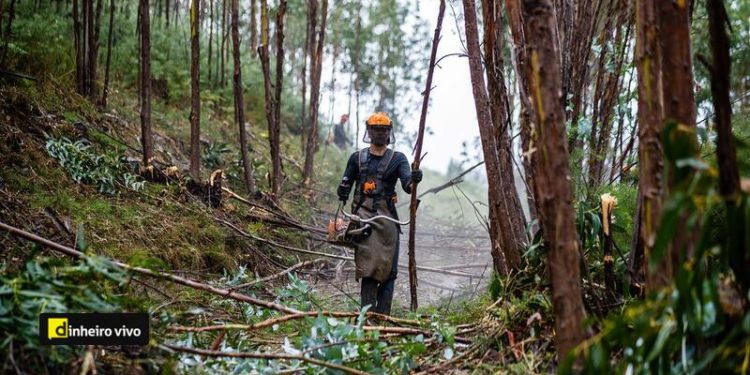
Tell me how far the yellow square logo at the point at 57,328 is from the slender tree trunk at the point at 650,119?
2.07 meters

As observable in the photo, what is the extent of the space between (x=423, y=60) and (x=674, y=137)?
1939 cm

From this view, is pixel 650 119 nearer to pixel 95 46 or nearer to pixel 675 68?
pixel 675 68

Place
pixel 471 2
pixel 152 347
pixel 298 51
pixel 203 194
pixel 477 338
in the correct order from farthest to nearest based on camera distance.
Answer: pixel 298 51 < pixel 203 194 < pixel 471 2 < pixel 477 338 < pixel 152 347

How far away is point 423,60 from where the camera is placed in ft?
67.2

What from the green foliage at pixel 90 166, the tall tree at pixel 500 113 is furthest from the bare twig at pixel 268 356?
the green foliage at pixel 90 166

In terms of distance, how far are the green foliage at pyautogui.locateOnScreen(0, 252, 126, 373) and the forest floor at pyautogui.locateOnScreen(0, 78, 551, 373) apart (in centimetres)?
3

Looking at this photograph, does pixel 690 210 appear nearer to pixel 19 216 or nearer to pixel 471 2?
pixel 471 2

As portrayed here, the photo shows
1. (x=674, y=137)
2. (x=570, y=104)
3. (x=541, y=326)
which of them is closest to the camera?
(x=674, y=137)

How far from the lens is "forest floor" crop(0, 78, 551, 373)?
262cm

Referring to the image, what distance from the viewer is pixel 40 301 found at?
2031 mm

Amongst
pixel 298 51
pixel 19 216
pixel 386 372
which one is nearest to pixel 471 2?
pixel 386 372

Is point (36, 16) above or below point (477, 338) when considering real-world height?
above

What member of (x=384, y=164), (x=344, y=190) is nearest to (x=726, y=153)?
(x=384, y=164)

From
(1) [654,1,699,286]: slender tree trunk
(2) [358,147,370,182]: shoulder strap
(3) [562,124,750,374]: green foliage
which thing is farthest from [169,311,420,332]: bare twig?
(2) [358,147,370,182]: shoulder strap
